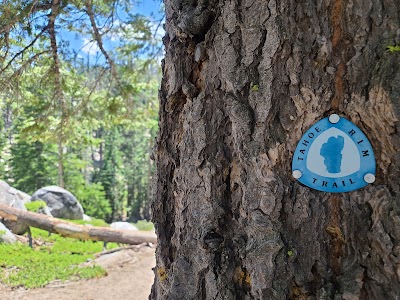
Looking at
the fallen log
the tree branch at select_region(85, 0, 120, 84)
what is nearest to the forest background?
the tree branch at select_region(85, 0, 120, 84)

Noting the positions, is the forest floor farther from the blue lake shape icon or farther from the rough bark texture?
the blue lake shape icon

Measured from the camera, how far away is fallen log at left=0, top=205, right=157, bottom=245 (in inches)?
348

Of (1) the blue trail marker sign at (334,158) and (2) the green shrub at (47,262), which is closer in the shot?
(1) the blue trail marker sign at (334,158)

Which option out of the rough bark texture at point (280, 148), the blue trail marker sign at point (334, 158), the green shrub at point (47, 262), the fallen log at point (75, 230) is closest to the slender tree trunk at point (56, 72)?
the green shrub at point (47, 262)

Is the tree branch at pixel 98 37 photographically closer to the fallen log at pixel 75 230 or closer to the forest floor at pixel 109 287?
the forest floor at pixel 109 287

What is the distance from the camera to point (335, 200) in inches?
39.9

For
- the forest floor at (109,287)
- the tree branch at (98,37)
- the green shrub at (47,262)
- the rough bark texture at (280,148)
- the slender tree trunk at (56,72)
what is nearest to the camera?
the rough bark texture at (280,148)

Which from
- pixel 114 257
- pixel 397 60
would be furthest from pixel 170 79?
pixel 114 257

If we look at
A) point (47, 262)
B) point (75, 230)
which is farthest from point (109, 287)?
point (75, 230)

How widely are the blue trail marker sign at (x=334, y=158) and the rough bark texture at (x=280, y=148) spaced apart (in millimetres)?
19

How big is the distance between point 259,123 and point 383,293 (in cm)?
52

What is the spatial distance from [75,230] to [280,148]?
28.5ft

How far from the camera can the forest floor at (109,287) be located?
6.02 m

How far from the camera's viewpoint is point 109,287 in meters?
6.48
